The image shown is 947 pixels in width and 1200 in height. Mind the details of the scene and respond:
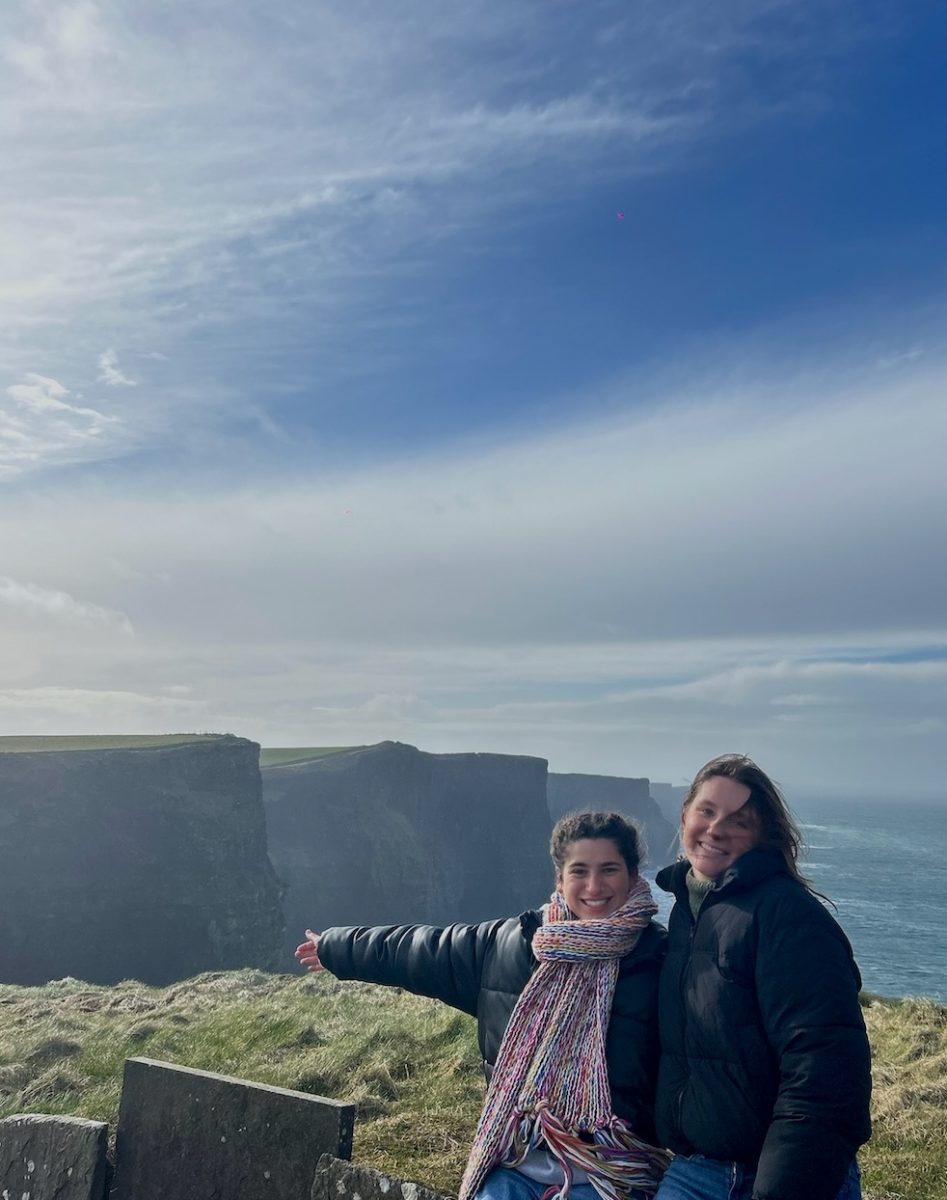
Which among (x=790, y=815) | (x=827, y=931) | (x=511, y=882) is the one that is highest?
(x=790, y=815)

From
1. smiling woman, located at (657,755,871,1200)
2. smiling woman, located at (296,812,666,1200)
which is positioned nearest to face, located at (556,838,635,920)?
smiling woman, located at (296,812,666,1200)

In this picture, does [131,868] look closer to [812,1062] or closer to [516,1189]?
[516,1189]

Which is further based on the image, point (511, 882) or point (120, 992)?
point (511, 882)

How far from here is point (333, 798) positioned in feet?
284

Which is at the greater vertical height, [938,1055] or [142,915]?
[938,1055]

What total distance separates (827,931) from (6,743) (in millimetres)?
73455

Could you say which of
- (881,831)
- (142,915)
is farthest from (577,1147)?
(881,831)

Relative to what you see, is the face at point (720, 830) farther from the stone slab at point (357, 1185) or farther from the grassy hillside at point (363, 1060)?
the grassy hillside at point (363, 1060)

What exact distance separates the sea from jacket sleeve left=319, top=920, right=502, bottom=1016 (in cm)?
788

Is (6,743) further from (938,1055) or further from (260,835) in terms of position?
(938,1055)

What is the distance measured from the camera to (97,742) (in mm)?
68688

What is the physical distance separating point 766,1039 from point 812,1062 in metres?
0.24

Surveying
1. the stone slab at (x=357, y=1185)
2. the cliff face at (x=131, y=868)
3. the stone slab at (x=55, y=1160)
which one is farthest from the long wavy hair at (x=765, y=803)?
the cliff face at (x=131, y=868)

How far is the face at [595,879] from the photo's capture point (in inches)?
183
